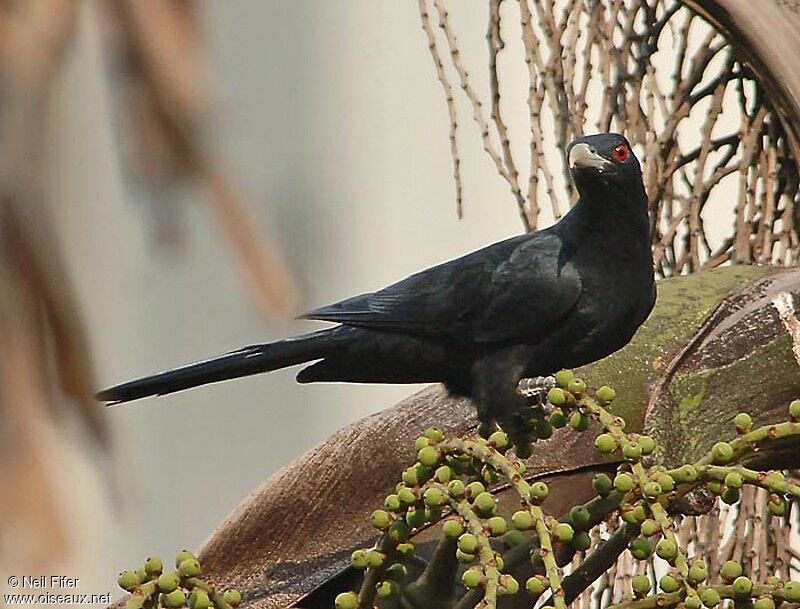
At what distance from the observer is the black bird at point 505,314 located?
145 cm

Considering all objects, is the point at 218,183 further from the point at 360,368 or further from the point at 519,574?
the point at 360,368

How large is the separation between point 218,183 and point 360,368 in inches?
46.3

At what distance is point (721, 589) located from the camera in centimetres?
76

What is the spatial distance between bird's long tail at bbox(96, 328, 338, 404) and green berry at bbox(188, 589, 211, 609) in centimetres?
67

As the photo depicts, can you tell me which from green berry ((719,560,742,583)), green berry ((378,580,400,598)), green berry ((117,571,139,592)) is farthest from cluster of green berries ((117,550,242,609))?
green berry ((719,560,742,583))

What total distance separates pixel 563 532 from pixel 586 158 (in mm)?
743

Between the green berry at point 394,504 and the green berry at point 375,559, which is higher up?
the green berry at point 394,504

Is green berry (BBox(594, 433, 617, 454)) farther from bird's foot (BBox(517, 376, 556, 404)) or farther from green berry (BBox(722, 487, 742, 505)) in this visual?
bird's foot (BBox(517, 376, 556, 404))

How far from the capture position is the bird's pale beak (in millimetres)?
1434

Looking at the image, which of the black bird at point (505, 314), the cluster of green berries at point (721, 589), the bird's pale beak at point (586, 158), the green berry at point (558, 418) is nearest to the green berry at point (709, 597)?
the cluster of green berries at point (721, 589)

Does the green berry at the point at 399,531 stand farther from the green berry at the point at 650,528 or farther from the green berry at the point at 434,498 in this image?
the green berry at the point at 650,528

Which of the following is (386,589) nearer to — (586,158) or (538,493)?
(538,493)

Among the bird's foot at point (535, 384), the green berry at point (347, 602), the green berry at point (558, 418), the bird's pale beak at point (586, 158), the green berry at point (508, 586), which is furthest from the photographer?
the bird's foot at point (535, 384)

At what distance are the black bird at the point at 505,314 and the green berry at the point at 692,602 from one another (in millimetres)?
679
